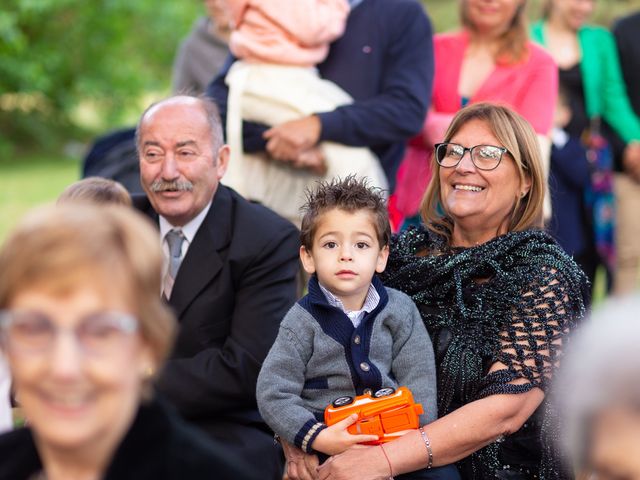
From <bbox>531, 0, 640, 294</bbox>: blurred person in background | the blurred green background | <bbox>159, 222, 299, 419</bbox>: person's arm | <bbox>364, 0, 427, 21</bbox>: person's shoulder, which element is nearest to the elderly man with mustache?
<bbox>159, 222, 299, 419</bbox>: person's arm

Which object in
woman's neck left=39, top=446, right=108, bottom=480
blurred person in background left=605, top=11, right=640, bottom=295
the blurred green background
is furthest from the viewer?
the blurred green background

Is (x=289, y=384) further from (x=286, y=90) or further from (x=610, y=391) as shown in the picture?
(x=286, y=90)

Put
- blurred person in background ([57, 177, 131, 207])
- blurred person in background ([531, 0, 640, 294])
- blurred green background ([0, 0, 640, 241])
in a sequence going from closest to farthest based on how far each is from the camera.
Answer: blurred person in background ([57, 177, 131, 207]) < blurred person in background ([531, 0, 640, 294]) < blurred green background ([0, 0, 640, 241])

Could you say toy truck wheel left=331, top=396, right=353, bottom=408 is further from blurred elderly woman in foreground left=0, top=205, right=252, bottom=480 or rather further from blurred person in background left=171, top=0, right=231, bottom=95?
blurred person in background left=171, top=0, right=231, bottom=95

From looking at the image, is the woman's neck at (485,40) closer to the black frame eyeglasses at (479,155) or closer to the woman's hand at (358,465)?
the black frame eyeglasses at (479,155)

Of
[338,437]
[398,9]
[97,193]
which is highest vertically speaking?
[398,9]

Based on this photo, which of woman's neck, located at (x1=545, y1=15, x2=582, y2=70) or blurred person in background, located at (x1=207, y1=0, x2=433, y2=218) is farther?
woman's neck, located at (x1=545, y1=15, x2=582, y2=70)

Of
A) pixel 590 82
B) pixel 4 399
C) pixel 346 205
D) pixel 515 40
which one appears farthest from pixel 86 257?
pixel 590 82

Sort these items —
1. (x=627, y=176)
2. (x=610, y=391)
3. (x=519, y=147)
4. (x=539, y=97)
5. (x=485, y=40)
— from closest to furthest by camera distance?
(x=610, y=391) < (x=519, y=147) < (x=539, y=97) < (x=485, y=40) < (x=627, y=176)

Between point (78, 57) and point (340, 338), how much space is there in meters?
16.0

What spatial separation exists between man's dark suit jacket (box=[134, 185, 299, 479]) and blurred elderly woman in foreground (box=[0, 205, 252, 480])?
149cm

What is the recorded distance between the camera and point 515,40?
16.8ft

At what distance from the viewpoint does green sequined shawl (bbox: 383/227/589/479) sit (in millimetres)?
3195

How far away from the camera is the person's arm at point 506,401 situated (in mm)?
3098
